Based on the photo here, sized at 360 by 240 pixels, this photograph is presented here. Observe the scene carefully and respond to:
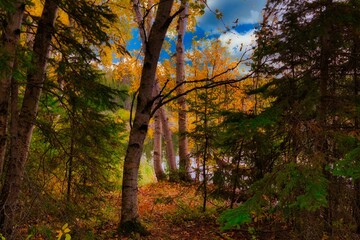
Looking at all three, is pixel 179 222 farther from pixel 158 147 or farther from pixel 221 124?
pixel 158 147

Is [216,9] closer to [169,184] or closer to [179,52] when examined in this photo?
[179,52]

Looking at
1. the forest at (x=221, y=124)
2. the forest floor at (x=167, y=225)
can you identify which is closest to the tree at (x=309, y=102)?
the forest at (x=221, y=124)

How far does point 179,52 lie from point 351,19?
8739 millimetres

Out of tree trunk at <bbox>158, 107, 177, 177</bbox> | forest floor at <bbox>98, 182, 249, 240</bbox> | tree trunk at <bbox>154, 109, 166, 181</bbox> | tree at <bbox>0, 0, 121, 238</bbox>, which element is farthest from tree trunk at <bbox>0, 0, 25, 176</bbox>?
tree trunk at <bbox>154, 109, 166, 181</bbox>

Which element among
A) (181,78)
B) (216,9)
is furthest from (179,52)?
(216,9)

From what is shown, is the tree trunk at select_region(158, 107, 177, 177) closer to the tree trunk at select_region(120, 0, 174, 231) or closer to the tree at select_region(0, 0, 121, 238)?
the tree trunk at select_region(120, 0, 174, 231)

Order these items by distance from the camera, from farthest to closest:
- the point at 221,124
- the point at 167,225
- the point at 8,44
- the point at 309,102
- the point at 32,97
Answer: the point at 167,225 → the point at 221,124 → the point at 32,97 → the point at 309,102 → the point at 8,44

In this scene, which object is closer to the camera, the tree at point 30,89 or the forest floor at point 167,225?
the tree at point 30,89

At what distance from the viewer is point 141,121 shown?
6160 mm

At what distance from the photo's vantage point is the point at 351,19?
14.9ft

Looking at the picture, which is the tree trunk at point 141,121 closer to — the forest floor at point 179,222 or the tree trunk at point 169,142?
the forest floor at point 179,222

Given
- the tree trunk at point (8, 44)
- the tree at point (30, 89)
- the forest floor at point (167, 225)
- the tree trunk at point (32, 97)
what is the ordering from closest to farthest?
1. the tree trunk at point (8, 44)
2. the tree at point (30, 89)
3. the tree trunk at point (32, 97)
4. the forest floor at point (167, 225)

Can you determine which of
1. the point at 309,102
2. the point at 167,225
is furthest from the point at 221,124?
the point at 167,225

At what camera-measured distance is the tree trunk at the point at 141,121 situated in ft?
20.0
